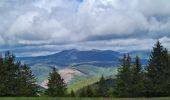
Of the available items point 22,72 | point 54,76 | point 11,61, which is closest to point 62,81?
point 54,76

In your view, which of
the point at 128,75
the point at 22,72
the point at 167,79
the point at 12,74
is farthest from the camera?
the point at 22,72

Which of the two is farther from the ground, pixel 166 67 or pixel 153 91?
pixel 166 67

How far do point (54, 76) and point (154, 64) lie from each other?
96.6 feet

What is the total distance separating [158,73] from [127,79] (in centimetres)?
744

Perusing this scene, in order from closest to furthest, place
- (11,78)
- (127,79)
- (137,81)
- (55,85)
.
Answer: (137,81) < (127,79) < (11,78) < (55,85)

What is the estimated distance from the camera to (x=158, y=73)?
2849 inches

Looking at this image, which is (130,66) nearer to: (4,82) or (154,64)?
(154,64)

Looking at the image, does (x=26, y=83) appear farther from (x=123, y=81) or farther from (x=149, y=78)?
(x=149, y=78)

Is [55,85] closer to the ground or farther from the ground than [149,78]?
closer to the ground

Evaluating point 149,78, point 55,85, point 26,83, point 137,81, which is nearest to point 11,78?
point 26,83

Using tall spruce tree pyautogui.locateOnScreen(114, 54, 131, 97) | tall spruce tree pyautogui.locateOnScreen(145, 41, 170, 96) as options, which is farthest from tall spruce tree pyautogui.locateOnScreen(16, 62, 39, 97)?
tall spruce tree pyautogui.locateOnScreen(145, 41, 170, 96)

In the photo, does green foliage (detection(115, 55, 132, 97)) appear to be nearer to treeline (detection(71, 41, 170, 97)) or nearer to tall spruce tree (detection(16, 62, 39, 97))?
treeline (detection(71, 41, 170, 97))

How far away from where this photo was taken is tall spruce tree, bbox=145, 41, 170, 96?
7006 cm

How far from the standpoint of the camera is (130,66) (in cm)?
8162
